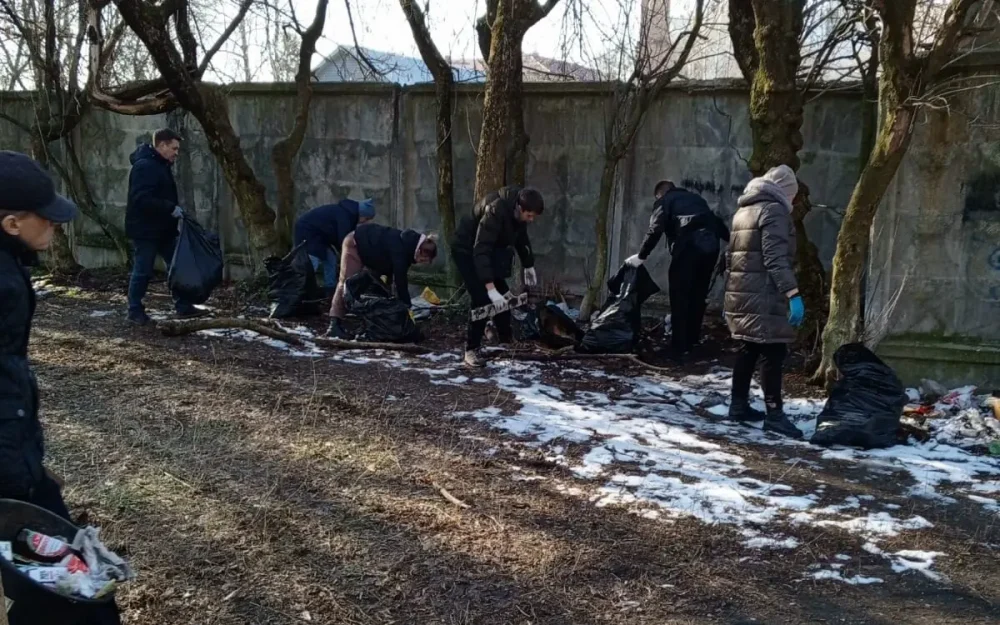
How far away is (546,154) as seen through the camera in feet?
27.6

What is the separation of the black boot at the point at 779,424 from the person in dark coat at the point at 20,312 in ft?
12.8

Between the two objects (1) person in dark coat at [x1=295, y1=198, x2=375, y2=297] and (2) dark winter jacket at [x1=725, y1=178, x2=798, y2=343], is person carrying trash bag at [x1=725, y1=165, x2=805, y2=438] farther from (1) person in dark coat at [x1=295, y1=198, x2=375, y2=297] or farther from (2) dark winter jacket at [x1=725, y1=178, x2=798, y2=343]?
(1) person in dark coat at [x1=295, y1=198, x2=375, y2=297]

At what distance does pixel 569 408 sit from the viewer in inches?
214

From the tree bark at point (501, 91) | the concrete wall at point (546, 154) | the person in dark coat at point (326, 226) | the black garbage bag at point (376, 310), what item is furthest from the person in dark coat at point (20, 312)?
the concrete wall at point (546, 154)

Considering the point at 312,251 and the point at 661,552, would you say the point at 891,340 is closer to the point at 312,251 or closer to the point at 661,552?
the point at 661,552

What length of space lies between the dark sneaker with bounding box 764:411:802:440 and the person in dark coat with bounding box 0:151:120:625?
12.8 ft

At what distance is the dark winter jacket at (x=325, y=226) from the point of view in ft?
27.0

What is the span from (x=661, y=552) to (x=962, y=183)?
149 inches

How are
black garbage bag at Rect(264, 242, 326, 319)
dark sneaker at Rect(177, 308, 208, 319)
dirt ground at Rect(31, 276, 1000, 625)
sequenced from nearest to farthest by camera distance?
dirt ground at Rect(31, 276, 1000, 625) < dark sneaker at Rect(177, 308, 208, 319) < black garbage bag at Rect(264, 242, 326, 319)

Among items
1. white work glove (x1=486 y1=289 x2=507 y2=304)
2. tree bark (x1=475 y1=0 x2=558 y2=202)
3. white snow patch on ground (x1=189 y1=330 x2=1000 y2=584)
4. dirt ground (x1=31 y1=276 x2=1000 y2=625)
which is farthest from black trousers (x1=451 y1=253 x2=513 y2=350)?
tree bark (x1=475 y1=0 x2=558 y2=202)

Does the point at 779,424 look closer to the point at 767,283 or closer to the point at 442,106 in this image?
the point at 767,283

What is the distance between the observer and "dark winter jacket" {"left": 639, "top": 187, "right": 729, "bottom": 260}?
21.9ft

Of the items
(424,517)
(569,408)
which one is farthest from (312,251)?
(424,517)

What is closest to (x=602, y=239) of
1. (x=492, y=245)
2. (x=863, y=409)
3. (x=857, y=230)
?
(x=492, y=245)
